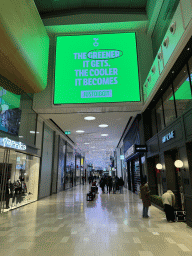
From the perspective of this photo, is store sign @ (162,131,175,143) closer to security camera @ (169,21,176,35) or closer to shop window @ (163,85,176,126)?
shop window @ (163,85,176,126)

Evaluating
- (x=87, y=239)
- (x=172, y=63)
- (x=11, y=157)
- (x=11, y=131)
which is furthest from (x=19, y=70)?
(x=87, y=239)

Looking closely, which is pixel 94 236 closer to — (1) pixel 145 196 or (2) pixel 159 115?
(1) pixel 145 196

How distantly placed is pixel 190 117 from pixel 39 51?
7381mm

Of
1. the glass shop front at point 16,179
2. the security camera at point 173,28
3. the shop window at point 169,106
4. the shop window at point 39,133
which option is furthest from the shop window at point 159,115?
the shop window at point 39,133

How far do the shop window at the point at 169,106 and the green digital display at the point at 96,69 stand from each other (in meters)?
2.10

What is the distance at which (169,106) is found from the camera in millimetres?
7758

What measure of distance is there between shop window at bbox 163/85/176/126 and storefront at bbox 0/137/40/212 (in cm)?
700

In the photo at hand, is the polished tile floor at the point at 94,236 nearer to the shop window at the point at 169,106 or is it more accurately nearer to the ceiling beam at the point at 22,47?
the shop window at the point at 169,106

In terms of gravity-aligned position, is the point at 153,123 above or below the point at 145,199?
above

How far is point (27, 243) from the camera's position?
172 inches

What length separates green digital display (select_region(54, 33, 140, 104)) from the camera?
395 inches

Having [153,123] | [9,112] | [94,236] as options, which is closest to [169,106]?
[153,123]

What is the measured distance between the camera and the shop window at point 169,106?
7.34 m

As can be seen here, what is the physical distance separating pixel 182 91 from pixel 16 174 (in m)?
8.35
